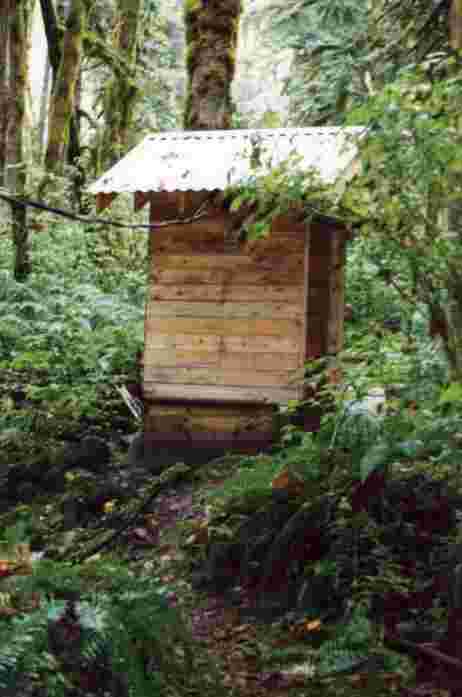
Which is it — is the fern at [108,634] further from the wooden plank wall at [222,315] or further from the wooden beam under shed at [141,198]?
the wooden beam under shed at [141,198]

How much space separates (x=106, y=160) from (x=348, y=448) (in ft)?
52.7

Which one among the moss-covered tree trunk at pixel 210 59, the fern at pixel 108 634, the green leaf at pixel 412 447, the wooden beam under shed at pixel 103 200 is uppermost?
the moss-covered tree trunk at pixel 210 59

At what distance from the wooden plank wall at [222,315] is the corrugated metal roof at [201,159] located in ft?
1.75

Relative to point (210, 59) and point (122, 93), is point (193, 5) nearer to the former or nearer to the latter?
point (210, 59)

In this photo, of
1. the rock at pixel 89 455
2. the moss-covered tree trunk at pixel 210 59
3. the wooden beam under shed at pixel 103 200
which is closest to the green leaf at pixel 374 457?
the rock at pixel 89 455

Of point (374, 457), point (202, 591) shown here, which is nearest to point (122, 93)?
point (202, 591)

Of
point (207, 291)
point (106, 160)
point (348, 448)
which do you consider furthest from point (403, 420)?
point (106, 160)

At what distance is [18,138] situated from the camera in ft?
46.4

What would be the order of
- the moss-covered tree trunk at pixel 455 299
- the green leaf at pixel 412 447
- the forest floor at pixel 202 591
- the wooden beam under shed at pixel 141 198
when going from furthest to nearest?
1. the wooden beam under shed at pixel 141 198
2. the green leaf at pixel 412 447
3. the forest floor at pixel 202 591
4. the moss-covered tree trunk at pixel 455 299

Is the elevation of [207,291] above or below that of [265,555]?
above

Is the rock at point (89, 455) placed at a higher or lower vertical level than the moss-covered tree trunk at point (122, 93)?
lower

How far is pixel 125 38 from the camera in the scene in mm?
21938

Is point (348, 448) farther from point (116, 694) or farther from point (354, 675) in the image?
point (116, 694)

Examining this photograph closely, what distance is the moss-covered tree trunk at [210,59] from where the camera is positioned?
14.1 m
